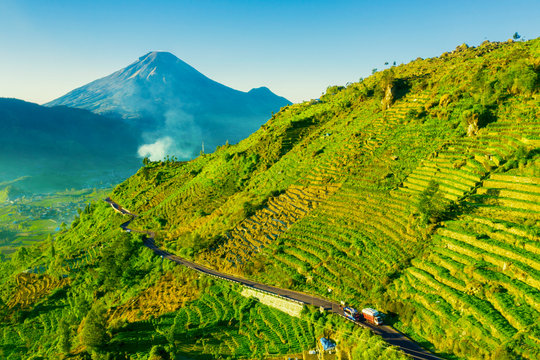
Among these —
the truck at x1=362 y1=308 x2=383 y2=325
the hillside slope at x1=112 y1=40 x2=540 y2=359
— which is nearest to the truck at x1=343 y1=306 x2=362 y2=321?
the truck at x1=362 y1=308 x2=383 y2=325

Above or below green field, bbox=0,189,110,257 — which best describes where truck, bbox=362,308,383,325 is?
above

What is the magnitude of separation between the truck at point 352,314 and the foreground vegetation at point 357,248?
106cm

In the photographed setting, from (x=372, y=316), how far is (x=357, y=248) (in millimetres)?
7629

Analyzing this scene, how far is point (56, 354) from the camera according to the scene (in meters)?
29.4

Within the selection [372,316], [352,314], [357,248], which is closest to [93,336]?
[352,314]

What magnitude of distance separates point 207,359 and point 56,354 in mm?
17106

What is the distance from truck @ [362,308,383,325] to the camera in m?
22.2

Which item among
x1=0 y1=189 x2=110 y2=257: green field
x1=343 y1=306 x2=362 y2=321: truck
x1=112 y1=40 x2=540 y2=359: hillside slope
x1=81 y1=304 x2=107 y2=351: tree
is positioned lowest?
x1=0 y1=189 x2=110 y2=257: green field

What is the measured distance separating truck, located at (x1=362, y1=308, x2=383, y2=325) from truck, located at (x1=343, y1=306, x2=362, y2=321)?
1.55 feet

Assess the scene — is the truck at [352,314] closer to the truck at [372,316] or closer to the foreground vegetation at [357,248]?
the truck at [372,316]

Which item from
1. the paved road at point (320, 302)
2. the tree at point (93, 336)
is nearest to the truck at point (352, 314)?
the paved road at point (320, 302)

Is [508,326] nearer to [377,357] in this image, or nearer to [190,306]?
[377,357]

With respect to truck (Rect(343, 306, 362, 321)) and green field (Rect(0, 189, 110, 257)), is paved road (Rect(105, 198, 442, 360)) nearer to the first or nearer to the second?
truck (Rect(343, 306, 362, 321))

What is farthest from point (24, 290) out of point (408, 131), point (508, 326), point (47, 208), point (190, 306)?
point (47, 208)
